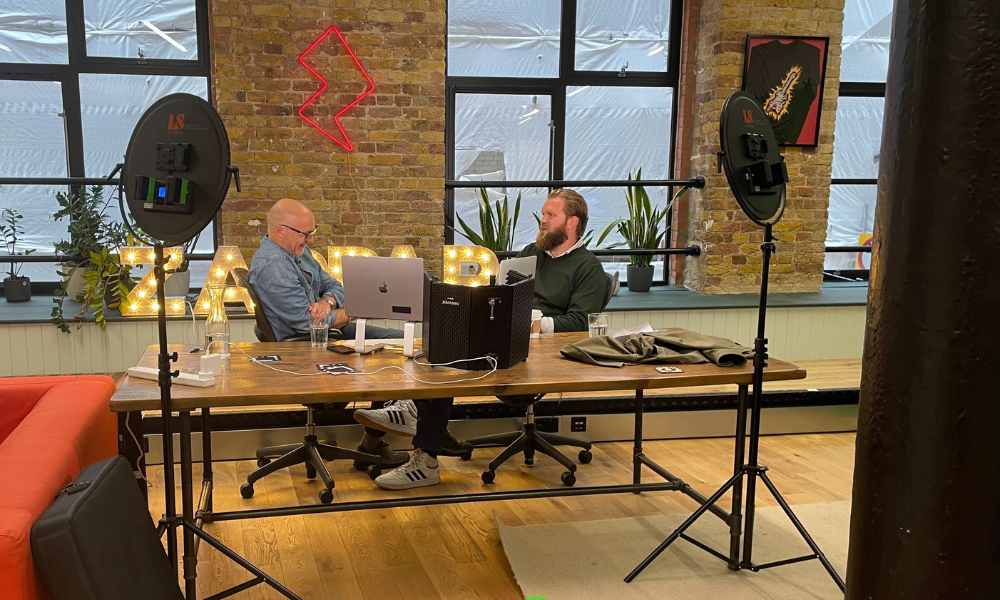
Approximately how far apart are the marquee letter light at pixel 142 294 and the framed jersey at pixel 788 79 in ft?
13.6

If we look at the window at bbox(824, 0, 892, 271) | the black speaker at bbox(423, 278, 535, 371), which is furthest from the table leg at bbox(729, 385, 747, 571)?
the window at bbox(824, 0, 892, 271)

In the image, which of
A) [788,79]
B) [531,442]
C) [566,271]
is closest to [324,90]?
[566,271]

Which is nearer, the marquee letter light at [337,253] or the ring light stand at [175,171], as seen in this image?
the ring light stand at [175,171]

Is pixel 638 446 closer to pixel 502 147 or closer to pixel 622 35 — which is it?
pixel 502 147

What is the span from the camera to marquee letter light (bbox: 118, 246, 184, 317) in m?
4.94

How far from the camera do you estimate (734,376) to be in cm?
280

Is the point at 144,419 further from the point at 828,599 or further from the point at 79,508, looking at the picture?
the point at 828,599

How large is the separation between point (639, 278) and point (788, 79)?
5.82 ft

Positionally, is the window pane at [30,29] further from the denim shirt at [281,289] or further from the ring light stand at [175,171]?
the ring light stand at [175,171]

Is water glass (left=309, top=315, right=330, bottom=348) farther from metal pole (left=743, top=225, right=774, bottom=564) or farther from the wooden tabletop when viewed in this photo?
metal pole (left=743, top=225, right=774, bottom=564)

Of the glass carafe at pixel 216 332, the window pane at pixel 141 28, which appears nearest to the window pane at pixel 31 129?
the window pane at pixel 141 28

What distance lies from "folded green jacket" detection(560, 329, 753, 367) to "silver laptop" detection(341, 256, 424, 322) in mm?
736

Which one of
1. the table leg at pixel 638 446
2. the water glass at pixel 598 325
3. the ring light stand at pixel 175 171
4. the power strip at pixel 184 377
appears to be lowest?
the table leg at pixel 638 446

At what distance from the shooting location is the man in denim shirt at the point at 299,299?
12.1ft
